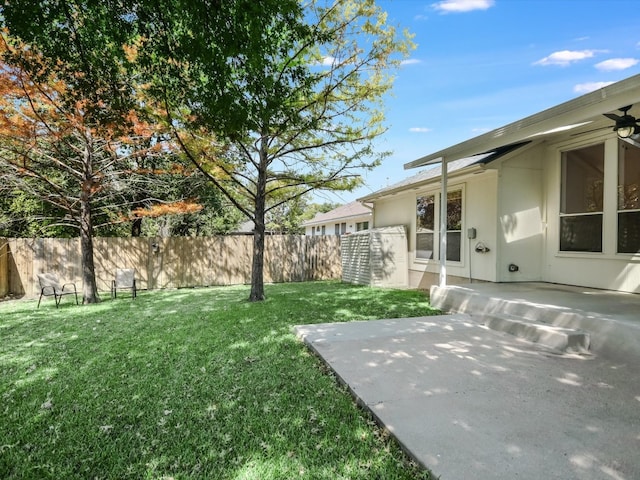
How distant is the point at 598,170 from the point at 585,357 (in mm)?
3908

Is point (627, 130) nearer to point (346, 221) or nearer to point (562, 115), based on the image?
point (562, 115)

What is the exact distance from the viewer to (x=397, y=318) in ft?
19.1

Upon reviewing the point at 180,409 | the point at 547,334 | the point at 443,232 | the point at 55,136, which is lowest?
the point at 180,409

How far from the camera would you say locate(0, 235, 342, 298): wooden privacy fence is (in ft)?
34.0

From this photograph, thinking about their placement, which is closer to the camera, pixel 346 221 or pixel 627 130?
pixel 627 130

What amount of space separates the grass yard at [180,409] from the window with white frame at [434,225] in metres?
4.69

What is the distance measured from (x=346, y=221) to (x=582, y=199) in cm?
1757

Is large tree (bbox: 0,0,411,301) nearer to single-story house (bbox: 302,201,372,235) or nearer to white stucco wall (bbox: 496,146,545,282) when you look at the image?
white stucco wall (bbox: 496,146,545,282)

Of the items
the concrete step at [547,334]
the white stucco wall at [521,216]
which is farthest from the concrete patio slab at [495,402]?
the white stucco wall at [521,216]

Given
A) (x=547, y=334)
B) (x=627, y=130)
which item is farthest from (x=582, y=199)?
(x=547, y=334)

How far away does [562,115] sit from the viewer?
14.4ft

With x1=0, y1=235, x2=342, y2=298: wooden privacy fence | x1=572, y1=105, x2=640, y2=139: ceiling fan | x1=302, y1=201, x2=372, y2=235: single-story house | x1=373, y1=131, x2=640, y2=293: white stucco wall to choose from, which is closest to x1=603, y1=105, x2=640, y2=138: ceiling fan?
x1=572, y1=105, x2=640, y2=139: ceiling fan

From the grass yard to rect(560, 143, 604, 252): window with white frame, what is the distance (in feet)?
17.1

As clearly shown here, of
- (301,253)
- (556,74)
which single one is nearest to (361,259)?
(301,253)
